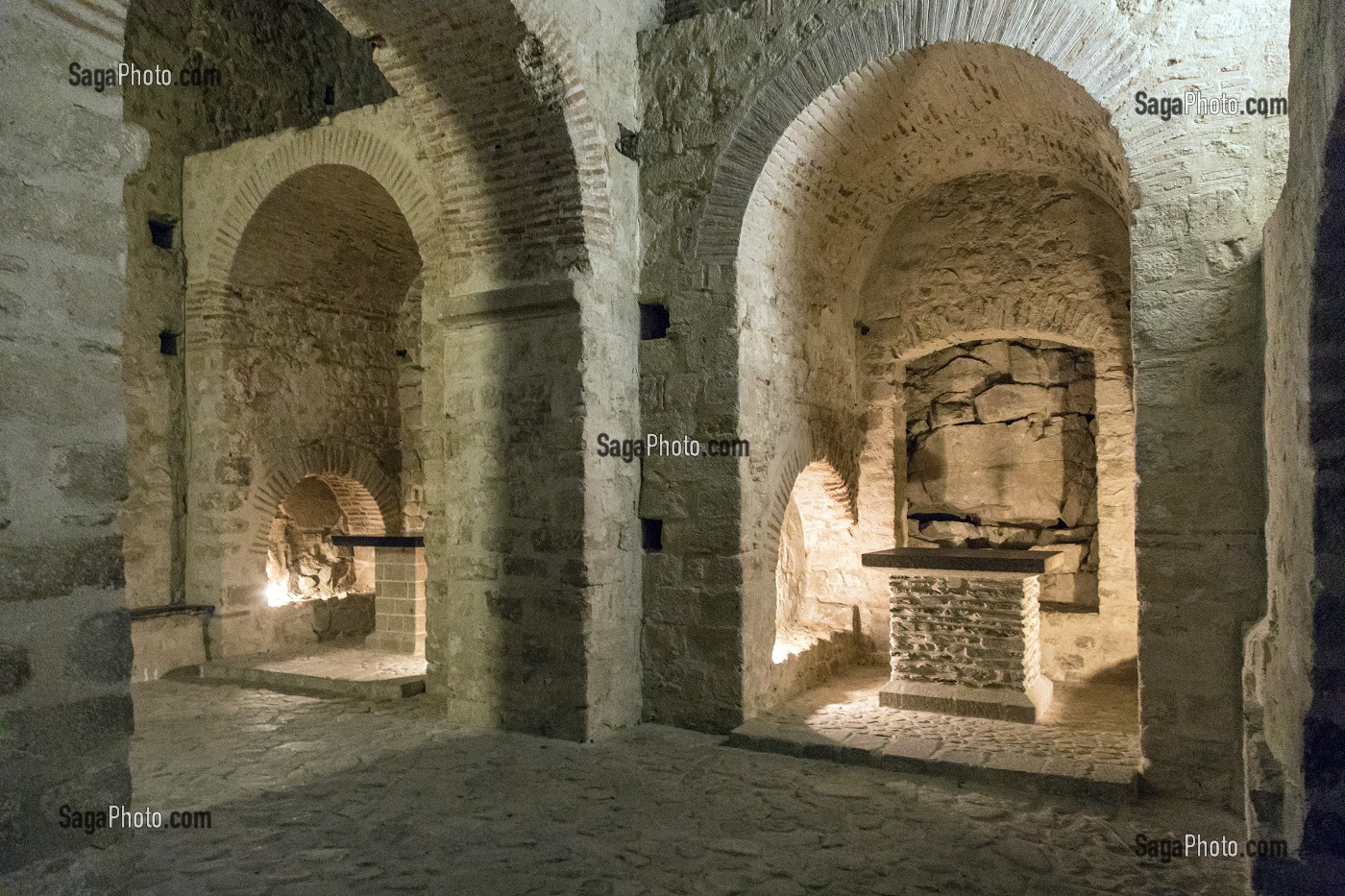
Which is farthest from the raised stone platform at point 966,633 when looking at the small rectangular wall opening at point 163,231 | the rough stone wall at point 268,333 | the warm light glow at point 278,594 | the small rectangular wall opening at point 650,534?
the small rectangular wall opening at point 163,231

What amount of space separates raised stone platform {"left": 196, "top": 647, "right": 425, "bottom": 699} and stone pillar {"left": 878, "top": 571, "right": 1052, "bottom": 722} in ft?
10.7

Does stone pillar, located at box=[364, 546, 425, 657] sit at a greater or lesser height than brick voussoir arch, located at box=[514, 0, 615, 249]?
lesser

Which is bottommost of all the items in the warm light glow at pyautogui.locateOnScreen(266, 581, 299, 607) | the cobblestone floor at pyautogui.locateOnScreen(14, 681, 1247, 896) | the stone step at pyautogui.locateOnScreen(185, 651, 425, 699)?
the cobblestone floor at pyautogui.locateOnScreen(14, 681, 1247, 896)

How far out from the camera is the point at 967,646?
551 cm

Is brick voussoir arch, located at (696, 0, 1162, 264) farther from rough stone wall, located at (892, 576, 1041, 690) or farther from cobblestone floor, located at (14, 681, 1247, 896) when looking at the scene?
cobblestone floor, located at (14, 681, 1247, 896)

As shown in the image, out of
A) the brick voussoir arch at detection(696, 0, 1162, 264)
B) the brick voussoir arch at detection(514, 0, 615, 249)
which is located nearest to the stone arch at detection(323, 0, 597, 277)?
the brick voussoir arch at detection(514, 0, 615, 249)

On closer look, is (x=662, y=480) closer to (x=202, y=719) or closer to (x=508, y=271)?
(x=508, y=271)

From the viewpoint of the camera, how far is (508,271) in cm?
538

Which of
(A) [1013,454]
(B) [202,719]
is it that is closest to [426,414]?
(B) [202,719]

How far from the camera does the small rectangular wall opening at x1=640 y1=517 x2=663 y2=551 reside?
5.55m

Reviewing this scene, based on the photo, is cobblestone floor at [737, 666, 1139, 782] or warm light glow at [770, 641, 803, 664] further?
warm light glow at [770, 641, 803, 664]

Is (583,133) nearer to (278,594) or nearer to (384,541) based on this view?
(384,541)

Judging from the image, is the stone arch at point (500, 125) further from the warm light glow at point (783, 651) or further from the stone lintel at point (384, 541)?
the warm light glow at point (783, 651)

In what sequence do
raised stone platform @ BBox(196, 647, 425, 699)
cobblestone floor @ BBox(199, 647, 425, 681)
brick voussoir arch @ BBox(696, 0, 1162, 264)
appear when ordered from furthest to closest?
cobblestone floor @ BBox(199, 647, 425, 681)
raised stone platform @ BBox(196, 647, 425, 699)
brick voussoir arch @ BBox(696, 0, 1162, 264)
